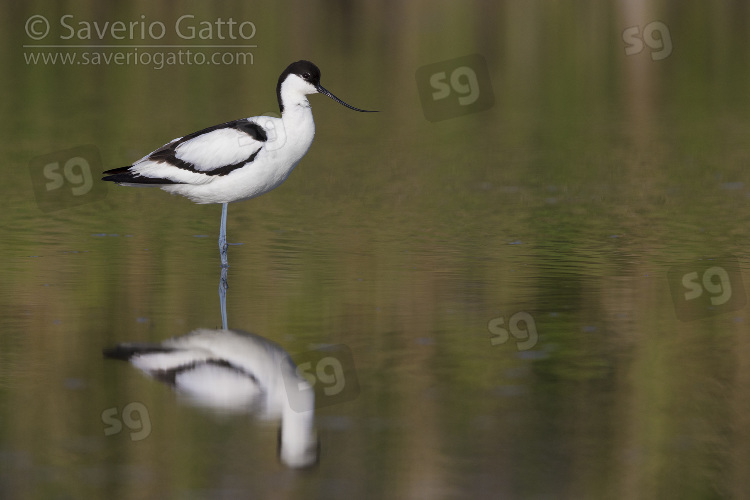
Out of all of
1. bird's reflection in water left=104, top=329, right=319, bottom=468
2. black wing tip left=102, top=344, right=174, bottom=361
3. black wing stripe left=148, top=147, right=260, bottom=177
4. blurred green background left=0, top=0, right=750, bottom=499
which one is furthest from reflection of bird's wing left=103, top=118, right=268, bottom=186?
black wing tip left=102, top=344, right=174, bottom=361

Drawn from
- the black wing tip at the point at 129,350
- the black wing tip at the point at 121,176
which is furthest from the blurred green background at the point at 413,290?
the black wing tip at the point at 121,176

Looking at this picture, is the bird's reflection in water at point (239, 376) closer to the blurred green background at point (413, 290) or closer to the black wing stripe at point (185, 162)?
the blurred green background at point (413, 290)

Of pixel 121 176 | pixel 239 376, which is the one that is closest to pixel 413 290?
pixel 239 376

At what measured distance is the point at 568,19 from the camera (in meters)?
37.7

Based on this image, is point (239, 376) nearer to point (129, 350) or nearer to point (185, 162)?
point (129, 350)

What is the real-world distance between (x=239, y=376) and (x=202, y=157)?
165 inches

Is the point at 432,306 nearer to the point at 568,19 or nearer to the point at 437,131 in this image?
the point at 437,131

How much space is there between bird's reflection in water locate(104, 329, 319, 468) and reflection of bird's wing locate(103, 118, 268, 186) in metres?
2.92

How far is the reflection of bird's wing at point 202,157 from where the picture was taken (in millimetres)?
11633

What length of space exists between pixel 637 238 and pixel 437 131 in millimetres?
7810

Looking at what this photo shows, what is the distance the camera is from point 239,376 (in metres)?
7.91

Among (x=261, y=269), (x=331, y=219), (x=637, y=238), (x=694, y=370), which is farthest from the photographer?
(x=331, y=219)

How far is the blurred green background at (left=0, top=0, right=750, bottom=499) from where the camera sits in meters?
6.57

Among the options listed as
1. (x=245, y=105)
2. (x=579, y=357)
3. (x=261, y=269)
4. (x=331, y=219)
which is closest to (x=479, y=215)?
(x=331, y=219)
